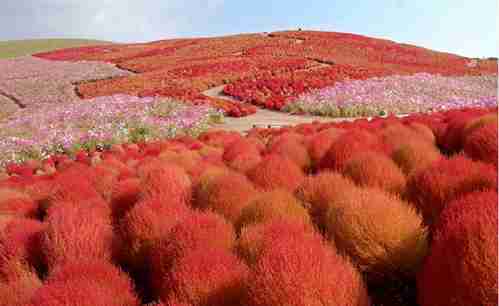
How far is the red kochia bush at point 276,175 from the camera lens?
265 cm

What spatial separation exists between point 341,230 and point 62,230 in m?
1.53

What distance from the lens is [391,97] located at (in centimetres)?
1356

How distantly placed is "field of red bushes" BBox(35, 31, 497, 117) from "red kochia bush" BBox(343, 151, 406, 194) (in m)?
10.9

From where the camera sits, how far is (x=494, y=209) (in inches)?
57.2

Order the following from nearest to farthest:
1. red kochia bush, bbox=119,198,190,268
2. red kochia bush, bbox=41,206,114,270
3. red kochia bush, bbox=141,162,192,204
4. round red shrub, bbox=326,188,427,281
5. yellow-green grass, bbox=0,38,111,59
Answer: round red shrub, bbox=326,188,427,281 < red kochia bush, bbox=119,198,190,268 < red kochia bush, bbox=41,206,114,270 < red kochia bush, bbox=141,162,192,204 < yellow-green grass, bbox=0,38,111,59

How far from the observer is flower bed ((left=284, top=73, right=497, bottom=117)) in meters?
12.5

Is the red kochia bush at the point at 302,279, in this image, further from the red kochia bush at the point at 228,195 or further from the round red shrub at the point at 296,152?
the round red shrub at the point at 296,152

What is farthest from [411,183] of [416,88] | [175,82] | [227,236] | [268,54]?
[268,54]

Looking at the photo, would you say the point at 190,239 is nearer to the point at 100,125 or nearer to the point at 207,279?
the point at 207,279

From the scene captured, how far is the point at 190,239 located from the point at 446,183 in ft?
3.72

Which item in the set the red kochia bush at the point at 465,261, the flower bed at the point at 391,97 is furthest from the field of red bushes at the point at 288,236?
the flower bed at the point at 391,97

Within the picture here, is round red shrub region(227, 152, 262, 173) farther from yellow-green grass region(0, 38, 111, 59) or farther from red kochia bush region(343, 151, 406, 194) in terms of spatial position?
yellow-green grass region(0, 38, 111, 59)

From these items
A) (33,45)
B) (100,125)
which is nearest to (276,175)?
(100,125)

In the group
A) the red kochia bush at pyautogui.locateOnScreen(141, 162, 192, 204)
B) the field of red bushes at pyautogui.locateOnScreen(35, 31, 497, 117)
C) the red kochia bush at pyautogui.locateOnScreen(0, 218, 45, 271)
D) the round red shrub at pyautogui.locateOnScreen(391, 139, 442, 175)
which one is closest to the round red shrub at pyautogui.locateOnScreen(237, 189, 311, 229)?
the red kochia bush at pyautogui.locateOnScreen(141, 162, 192, 204)
